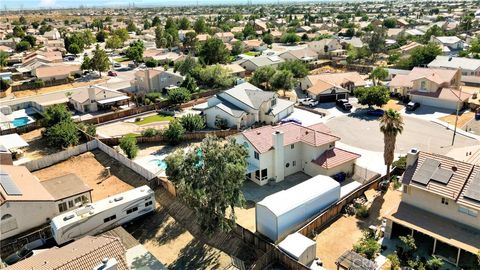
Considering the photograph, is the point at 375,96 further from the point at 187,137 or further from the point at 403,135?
the point at 187,137

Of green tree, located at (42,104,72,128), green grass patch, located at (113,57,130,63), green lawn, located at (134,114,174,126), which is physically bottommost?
green lawn, located at (134,114,174,126)

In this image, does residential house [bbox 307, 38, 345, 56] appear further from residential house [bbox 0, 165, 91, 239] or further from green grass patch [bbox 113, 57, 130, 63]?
residential house [bbox 0, 165, 91, 239]

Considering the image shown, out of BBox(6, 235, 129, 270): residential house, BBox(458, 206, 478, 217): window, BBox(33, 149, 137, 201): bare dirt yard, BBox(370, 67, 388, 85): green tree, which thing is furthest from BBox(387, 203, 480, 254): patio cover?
BBox(370, 67, 388, 85): green tree

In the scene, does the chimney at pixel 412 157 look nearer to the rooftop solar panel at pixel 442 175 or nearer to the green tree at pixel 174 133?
the rooftop solar panel at pixel 442 175

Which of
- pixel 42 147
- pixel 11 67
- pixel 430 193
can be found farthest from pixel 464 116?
pixel 11 67

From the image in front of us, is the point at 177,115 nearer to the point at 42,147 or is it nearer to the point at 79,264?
the point at 42,147

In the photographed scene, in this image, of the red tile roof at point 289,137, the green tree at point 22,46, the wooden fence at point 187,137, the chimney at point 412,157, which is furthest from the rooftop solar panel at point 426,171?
the green tree at point 22,46

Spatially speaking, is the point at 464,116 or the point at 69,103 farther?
the point at 69,103
